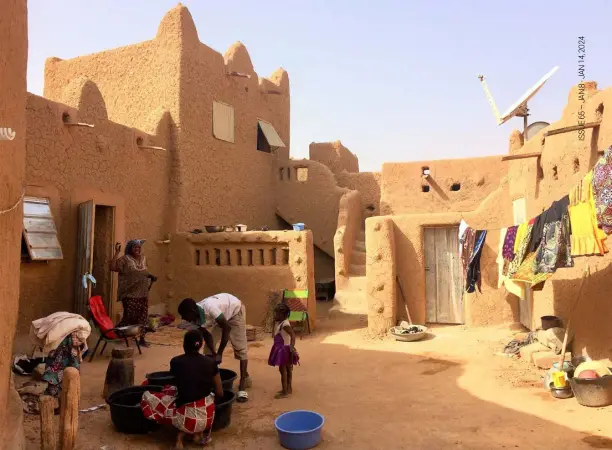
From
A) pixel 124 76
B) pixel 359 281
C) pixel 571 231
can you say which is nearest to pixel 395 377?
pixel 571 231

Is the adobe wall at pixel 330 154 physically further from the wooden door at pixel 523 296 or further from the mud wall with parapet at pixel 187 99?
the wooden door at pixel 523 296

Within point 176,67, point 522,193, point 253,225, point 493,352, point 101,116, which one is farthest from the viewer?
point 253,225

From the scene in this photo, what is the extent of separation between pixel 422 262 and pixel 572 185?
11.1 feet

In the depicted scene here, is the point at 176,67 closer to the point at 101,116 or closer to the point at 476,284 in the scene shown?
the point at 101,116

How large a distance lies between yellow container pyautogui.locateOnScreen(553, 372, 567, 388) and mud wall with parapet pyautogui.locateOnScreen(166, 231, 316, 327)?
18.0 ft

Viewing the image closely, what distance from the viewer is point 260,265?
10883 millimetres

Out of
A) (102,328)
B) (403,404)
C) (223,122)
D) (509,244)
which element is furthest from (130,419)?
(223,122)

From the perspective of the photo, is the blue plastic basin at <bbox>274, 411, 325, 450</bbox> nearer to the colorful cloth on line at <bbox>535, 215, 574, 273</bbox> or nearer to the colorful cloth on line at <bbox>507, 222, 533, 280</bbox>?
the colorful cloth on line at <bbox>535, 215, 574, 273</bbox>

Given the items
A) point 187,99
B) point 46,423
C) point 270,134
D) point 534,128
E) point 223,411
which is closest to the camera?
point 46,423

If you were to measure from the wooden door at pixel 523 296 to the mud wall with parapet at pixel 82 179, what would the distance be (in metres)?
7.64

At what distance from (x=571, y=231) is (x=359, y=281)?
784 cm

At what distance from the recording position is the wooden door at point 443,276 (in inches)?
377

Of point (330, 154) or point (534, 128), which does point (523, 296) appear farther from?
point (330, 154)

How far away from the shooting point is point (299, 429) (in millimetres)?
4637
